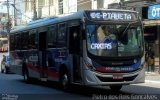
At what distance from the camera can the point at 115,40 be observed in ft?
59.9

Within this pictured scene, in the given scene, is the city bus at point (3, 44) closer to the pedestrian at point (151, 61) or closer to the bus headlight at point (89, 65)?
the pedestrian at point (151, 61)

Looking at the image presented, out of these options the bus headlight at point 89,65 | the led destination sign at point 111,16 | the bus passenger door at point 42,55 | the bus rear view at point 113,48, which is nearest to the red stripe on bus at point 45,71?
the bus passenger door at point 42,55

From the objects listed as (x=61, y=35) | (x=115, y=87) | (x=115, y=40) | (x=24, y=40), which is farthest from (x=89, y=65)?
(x=24, y=40)

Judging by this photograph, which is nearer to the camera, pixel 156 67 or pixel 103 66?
pixel 103 66

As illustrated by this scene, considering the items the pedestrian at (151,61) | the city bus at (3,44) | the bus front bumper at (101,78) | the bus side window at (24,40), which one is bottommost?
the city bus at (3,44)

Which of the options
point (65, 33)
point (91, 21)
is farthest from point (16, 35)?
point (91, 21)

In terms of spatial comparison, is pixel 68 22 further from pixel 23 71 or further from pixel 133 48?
pixel 23 71

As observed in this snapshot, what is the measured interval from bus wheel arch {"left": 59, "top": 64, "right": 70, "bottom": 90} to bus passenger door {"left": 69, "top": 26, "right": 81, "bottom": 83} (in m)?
0.84

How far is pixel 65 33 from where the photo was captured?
2030 cm

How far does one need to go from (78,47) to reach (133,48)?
6.61 ft

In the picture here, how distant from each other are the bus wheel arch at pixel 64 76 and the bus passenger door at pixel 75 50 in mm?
840

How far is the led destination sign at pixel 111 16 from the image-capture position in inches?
726

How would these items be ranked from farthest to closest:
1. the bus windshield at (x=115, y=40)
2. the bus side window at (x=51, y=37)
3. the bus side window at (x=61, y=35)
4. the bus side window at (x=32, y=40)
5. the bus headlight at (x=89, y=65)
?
the bus side window at (x=32, y=40) → the bus side window at (x=51, y=37) → the bus side window at (x=61, y=35) → the bus windshield at (x=115, y=40) → the bus headlight at (x=89, y=65)

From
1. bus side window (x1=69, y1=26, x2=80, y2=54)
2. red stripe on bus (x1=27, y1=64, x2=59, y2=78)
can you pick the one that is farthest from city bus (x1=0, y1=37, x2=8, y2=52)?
bus side window (x1=69, y1=26, x2=80, y2=54)
